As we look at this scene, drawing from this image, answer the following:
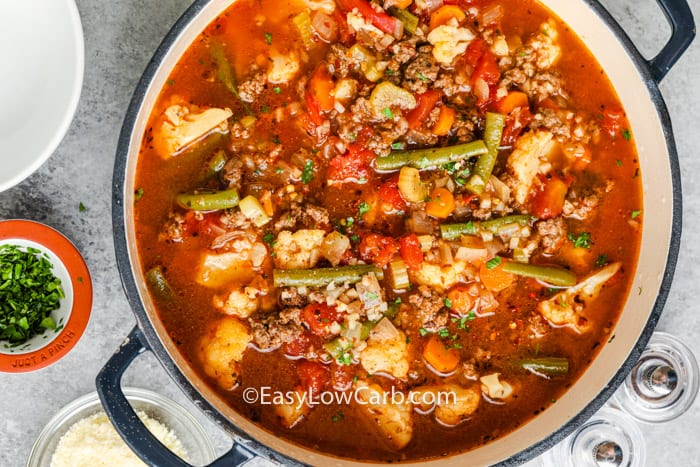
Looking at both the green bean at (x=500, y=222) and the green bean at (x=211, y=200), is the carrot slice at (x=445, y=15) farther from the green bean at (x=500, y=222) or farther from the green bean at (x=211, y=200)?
the green bean at (x=211, y=200)

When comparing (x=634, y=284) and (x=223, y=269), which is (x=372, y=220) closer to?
(x=223, y=269)

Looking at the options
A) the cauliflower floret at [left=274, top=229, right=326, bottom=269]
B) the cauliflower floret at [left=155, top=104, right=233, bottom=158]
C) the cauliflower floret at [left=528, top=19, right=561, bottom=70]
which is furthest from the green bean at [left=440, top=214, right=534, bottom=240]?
the cauliflower floret at [left=155, top=104, right=233, bottom=158]

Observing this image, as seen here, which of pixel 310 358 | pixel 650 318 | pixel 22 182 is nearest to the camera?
pixel 650 318

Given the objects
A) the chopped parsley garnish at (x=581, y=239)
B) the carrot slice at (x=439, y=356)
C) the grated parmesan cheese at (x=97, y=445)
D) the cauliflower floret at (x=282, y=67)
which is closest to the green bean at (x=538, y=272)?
the chopped parsley garnish at (x=581, y=239)

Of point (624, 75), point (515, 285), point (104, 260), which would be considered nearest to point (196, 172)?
point (104, 260)

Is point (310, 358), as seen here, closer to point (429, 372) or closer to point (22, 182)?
Result: point (429, 372)

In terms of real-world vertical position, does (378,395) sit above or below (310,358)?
below
